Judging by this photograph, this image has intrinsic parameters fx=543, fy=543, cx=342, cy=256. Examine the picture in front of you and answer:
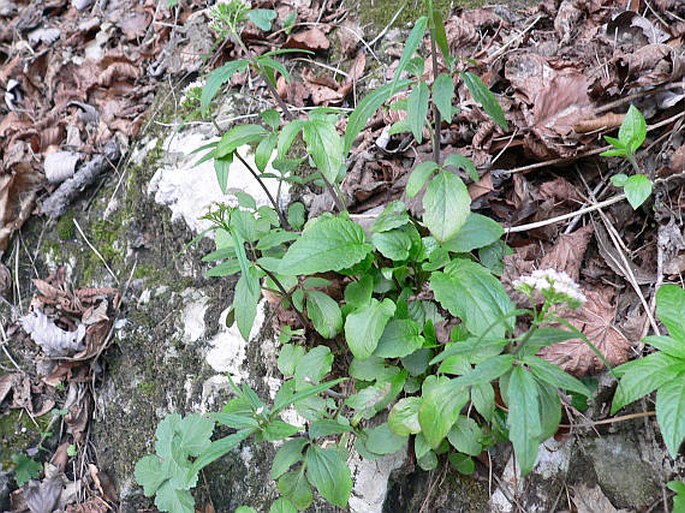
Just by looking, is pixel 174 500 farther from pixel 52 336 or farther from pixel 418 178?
pixel 418 178

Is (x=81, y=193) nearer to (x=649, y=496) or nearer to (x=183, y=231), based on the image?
(x=183, y=231)

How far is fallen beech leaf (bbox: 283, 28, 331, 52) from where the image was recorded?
293 cm

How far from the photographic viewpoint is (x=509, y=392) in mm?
1243

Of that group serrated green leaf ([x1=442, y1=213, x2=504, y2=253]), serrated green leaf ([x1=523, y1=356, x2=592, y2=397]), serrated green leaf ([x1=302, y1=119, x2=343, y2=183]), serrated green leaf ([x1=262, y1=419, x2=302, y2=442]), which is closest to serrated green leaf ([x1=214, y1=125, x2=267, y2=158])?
serrated green leaf ([x1=302, y1=119, x2=343, y2=183])

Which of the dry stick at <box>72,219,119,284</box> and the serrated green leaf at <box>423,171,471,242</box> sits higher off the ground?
the serrated green leaf at <box>423,171,471,242</box>

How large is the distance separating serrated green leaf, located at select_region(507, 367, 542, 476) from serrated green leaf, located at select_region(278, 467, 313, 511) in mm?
794

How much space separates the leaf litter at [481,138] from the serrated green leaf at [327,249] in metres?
0.49

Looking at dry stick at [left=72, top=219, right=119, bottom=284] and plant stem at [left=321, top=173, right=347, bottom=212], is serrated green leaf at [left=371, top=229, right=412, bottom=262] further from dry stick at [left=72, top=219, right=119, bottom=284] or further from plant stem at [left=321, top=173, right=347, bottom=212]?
dry stick at [left=72, top=219, right=119, bottom=284]

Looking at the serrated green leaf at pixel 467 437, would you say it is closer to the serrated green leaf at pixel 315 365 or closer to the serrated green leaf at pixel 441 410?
the serrated green leaf at pixel 441 410

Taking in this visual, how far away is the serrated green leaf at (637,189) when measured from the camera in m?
1.69

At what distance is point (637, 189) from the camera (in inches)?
67.1

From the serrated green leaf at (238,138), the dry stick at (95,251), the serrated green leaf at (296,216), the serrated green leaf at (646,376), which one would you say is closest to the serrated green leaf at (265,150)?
the serrated green leaf at (238,138)

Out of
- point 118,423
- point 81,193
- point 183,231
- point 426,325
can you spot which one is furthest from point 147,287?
point 426,325

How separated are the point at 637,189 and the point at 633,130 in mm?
204
